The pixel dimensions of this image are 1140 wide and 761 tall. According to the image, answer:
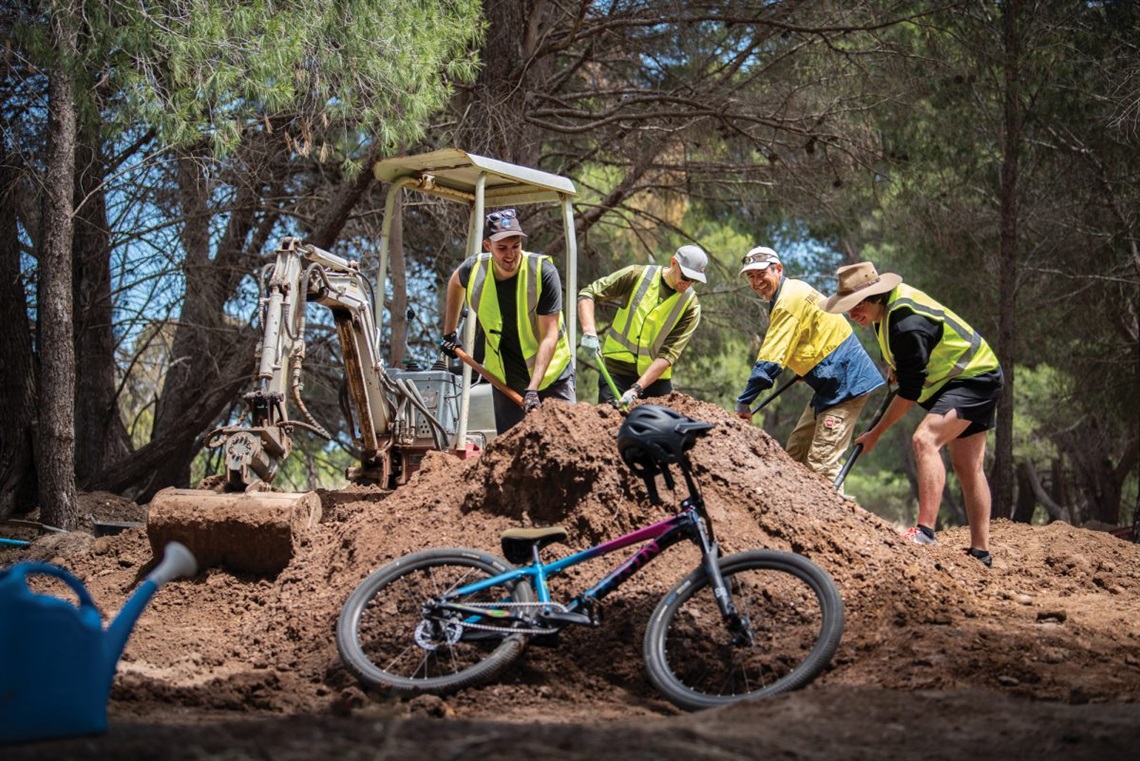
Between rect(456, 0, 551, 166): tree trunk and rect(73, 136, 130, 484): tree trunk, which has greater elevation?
rect(456, 0, 551, 166): tree trunk

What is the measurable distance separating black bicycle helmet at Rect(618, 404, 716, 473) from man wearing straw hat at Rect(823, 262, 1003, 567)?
2.23m

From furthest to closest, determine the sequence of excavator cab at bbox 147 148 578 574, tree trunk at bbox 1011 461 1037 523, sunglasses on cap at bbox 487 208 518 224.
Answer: tree trunk at bbox 1011 461 1037 523, sunglasses on cap at bbox 487 208 518 224, excavator cab at bbox 147 148 578 574

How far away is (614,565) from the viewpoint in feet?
18.6

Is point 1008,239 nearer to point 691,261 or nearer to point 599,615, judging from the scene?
point 691,261

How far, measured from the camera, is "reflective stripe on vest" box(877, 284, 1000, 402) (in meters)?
6.94

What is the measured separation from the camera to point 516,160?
11469 mm

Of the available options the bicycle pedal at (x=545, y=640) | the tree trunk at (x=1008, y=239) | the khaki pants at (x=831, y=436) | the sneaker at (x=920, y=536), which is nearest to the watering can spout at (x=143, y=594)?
the bicycle pedal at (x=545, y=640)

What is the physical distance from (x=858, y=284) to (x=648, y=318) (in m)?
1.56

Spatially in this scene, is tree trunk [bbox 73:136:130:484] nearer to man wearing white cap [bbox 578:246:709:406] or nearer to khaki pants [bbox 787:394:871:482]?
man wearing white cap [bbox 578:246:709:406]

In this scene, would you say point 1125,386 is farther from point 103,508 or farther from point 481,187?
point 103,508

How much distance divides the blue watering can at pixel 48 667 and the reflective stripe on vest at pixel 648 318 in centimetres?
483

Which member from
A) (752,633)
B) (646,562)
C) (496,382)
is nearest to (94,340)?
(496,382)

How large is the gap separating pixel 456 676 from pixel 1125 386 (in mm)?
12259

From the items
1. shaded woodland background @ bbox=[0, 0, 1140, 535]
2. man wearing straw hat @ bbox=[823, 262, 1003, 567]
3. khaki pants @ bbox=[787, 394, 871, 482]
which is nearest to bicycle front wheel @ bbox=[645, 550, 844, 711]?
man wearing straw hat @ bbox=[823, 262, 1003, 567]
